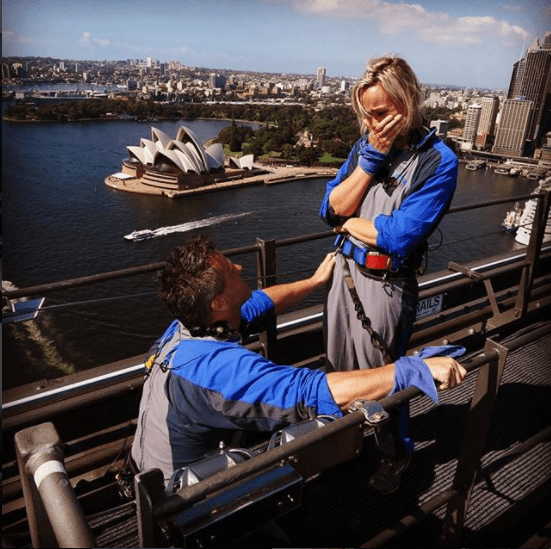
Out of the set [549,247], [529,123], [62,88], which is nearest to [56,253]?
[549,247]

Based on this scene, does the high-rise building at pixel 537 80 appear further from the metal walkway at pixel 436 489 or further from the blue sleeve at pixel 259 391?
the blue sleeve at pixel 259 391

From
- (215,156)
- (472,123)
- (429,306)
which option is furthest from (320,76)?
(429,306)

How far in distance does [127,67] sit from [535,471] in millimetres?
121701

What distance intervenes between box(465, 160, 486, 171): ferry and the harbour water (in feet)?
2.36

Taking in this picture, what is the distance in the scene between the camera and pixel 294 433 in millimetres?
793

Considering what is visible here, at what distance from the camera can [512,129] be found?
47656mm

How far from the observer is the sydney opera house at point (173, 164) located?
32906mm

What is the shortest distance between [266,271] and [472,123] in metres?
56.6

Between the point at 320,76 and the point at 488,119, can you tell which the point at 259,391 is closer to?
the point at 488,119

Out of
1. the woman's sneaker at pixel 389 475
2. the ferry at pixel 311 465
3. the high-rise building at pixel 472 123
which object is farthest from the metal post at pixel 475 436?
the high-rise building at pixel 472 123

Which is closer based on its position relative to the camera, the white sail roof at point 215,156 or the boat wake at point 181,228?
the boat wake at point 181,228

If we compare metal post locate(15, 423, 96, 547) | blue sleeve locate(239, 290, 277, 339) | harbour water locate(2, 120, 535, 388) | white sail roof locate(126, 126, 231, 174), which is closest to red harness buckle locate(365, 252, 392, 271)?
blue sleeve locate(239, 290, 277, 339)

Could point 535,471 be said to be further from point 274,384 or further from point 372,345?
point 274,384

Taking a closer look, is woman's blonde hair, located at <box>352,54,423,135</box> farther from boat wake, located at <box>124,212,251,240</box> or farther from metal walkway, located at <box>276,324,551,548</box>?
boat wake, located at <box>124,212,251,240</box>
